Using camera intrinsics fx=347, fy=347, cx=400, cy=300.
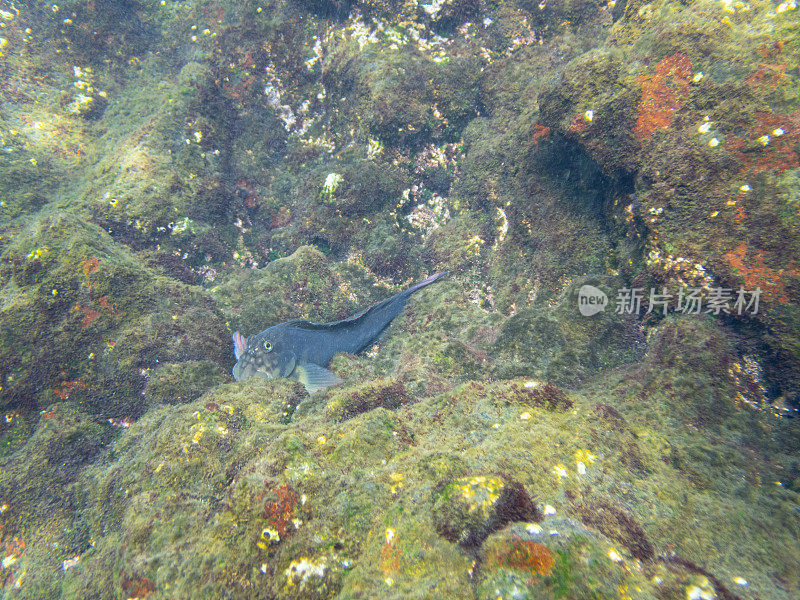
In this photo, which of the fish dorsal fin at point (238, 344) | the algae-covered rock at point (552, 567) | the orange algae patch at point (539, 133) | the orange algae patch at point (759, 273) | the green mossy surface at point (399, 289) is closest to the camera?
the algae-covered rock at point (552, 567)

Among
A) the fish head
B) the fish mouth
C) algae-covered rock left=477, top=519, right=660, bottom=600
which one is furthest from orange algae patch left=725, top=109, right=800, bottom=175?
the fish mouth

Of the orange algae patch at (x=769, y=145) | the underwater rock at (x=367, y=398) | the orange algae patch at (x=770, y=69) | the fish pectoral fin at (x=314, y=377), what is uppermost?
the orange algae patch at (x=770, y=69)

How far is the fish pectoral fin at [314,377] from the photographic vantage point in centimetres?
358

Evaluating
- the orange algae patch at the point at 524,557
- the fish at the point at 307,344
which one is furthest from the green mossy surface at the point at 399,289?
the fish at the point at 307,344

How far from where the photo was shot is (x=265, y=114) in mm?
6312

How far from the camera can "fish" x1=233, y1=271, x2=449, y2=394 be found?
3.96 m

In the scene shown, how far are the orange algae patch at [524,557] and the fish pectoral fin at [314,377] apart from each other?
97.8 inches

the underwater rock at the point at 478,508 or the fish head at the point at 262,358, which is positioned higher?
the underwater rock at the point at 478,508

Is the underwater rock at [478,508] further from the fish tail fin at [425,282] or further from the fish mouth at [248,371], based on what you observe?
the fish tail fin at [425,282]

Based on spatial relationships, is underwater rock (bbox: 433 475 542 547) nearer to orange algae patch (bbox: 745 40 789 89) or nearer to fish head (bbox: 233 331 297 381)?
fish head (bbox: 233 331 297 381)

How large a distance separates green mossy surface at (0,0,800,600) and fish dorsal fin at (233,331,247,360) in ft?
0.65

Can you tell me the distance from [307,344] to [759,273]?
4.35 meters

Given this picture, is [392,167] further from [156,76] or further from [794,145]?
[156,76]

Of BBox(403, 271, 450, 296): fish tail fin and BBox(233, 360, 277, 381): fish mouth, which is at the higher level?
BBox(403, 271, 450, 296): fish tail fin
